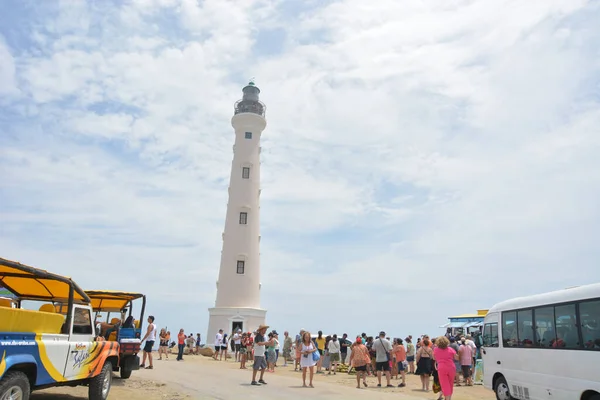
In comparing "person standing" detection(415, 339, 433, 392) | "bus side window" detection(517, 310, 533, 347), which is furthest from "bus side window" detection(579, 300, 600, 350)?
"person standing" detection(415, 339, 433, 392)

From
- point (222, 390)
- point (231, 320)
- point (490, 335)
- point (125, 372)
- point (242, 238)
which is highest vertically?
point (242, 238)

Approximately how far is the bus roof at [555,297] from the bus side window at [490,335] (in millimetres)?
521

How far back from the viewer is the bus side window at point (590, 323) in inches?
335

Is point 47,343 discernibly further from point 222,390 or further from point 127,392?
point 222,390

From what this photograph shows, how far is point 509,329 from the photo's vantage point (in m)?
11.9

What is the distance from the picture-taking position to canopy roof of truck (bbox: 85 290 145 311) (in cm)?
1259

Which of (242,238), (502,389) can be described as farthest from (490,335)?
(242,238)

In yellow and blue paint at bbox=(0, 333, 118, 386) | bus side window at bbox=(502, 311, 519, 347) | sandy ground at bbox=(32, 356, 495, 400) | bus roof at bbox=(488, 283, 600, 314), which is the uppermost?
bus roof at bbox=(488, 283, 600, 314)

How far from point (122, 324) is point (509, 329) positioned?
10408mm

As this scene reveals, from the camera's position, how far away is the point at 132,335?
1274 cm

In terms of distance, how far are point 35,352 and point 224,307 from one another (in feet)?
80.0

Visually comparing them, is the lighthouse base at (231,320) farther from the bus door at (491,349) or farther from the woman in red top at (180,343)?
the bus door at (491,349)

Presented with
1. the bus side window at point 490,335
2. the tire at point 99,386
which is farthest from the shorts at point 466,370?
the tire at point 99,386

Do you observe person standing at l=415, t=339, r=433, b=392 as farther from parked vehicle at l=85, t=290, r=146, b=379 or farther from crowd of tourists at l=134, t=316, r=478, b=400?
parked vehicle at l=85, t=290, r=146, b=379
